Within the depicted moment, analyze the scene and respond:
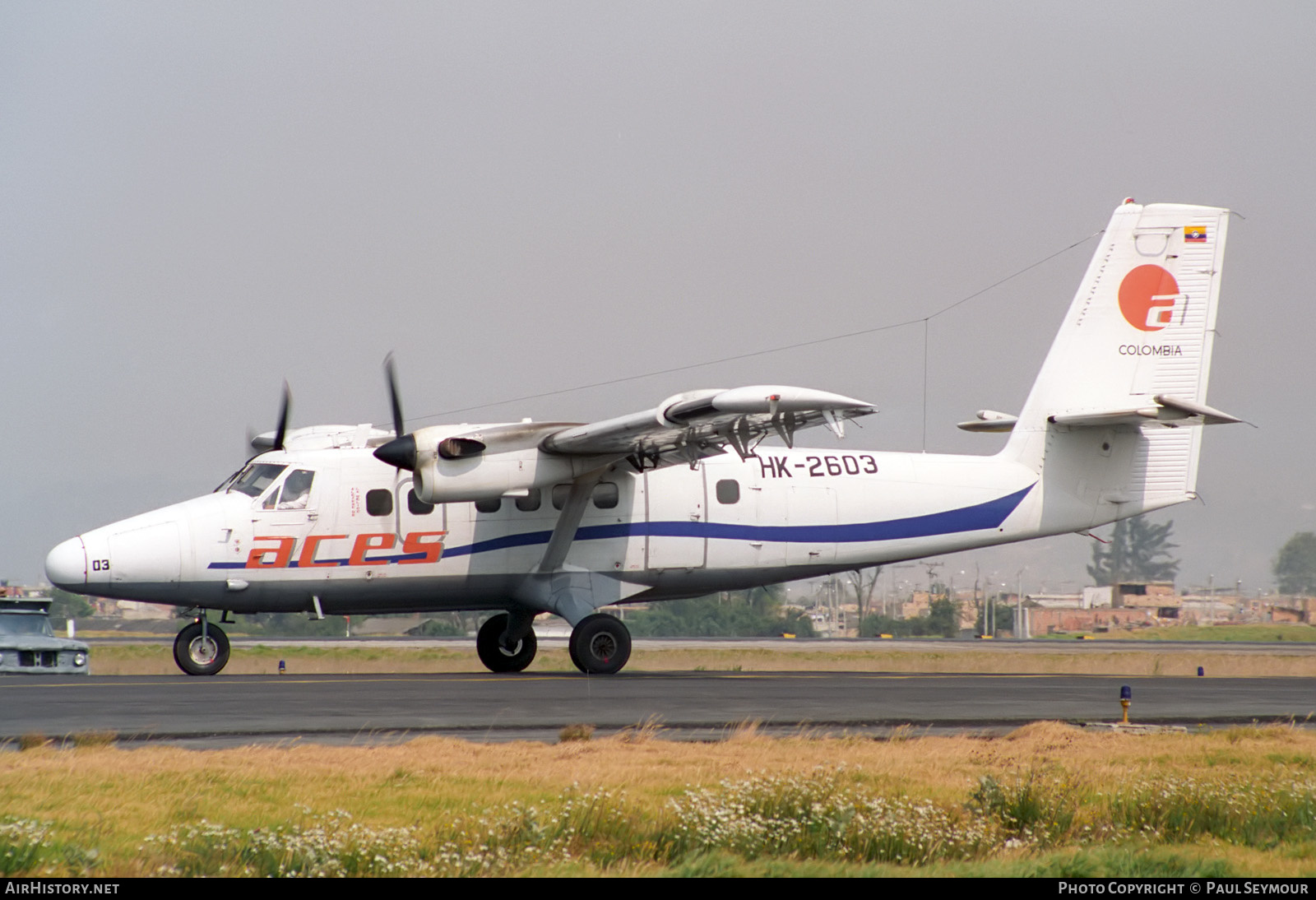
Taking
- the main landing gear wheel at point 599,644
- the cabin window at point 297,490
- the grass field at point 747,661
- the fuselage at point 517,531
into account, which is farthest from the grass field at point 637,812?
the grass field at point 747,661

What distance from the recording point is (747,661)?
116ft

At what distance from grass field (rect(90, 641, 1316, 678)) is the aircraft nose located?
31.0ft

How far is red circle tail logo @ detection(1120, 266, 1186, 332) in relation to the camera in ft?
74.1

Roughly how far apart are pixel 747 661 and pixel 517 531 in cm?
1627

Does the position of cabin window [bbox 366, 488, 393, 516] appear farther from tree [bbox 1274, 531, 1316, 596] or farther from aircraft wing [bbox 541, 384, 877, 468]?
tree [bbox 1274, 531, 1316, 596]

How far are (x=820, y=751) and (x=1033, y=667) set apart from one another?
23.8 m

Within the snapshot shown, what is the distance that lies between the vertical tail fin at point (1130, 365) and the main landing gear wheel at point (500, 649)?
364 inches

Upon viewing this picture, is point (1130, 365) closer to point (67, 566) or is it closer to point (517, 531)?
point (517, 531)

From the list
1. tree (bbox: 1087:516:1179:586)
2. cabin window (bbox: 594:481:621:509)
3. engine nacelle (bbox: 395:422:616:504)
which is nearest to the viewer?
engine nacelle (bbox: 395:422:616:504)

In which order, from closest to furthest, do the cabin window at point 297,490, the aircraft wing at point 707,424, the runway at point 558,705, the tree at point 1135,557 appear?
the runway at point 558,705 < the aircraft wing at point 707,424 < the cabin window at point 297,490 < the tree at point 1135,557

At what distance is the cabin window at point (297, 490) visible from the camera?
64.3 feet

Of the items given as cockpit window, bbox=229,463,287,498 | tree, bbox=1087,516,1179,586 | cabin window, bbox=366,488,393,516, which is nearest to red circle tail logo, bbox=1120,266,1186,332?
cabin window, bbox=366,488,393,516

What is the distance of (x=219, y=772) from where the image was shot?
927 cm

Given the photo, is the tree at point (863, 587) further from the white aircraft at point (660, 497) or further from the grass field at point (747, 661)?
the white aircraft at point (660, 497)
